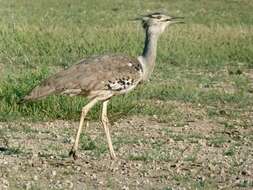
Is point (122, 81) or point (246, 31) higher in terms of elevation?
point (122, 81)

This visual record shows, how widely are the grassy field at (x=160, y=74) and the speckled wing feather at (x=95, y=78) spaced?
0.80 meters

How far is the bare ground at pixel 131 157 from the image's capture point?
770 centimetres

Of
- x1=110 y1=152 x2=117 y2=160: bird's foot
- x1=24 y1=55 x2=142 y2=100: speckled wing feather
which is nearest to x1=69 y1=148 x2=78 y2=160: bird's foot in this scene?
x1=110 y1=152 x2=117 y2=160: bird's foot

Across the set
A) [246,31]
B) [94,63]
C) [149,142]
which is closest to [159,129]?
[149,142]

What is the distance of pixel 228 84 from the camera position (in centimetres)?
1527

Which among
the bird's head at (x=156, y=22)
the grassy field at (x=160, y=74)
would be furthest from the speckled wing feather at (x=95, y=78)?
the grassy field at (x=160, y=74)

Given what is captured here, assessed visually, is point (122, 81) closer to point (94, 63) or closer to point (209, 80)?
point (94, 63)

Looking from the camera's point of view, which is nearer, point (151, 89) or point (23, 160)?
point (23, 160)

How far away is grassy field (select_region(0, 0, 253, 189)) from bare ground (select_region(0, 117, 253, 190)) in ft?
0.23

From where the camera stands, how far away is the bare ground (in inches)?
303

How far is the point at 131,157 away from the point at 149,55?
113 centimetres

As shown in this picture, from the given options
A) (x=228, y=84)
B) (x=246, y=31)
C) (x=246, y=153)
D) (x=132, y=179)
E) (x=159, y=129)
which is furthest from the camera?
(x=246, y=31)

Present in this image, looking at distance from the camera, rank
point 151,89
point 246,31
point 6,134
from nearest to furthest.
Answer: point 6,134, point 151,89, point 246,31

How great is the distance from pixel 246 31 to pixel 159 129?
11761mm
